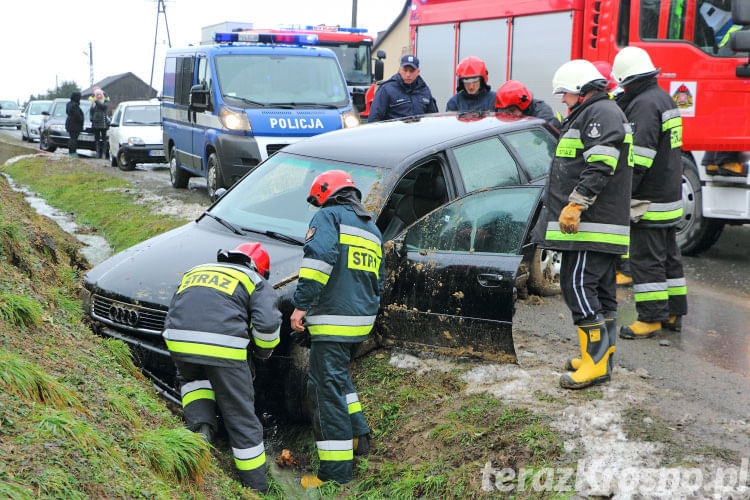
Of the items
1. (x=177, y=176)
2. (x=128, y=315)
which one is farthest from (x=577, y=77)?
(x=177, y=176)

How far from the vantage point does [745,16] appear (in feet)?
19.9

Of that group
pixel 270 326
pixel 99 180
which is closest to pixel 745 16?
pixel 270 326

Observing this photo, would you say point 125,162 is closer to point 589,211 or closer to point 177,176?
point 177,176

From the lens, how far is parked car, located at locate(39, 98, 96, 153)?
21703 mm

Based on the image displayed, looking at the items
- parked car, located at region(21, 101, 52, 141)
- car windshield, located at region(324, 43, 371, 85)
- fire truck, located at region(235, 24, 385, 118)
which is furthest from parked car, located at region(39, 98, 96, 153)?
car windshield, located at region(324, 43, 371, 85)

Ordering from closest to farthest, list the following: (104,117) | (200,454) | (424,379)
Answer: (200,454) → (424,379) → (104,117)

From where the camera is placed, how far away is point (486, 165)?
17.3ft

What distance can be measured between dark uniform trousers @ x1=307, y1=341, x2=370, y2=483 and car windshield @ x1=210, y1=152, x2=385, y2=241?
3.33 ft

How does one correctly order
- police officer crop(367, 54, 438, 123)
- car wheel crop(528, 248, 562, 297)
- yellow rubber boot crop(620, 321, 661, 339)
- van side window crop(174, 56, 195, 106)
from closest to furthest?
yellow rubber boot crop(620, 321, 661, 339)
car wheel crop(528, 248, 562, 297)
police officer crop(367, 54, 438, 123)
van side window crop(174, 56, 195, 106)

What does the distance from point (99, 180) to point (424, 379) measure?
10389 millimetres

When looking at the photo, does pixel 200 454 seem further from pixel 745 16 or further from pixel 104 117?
pixel 104 117

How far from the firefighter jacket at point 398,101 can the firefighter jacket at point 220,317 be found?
4618mm

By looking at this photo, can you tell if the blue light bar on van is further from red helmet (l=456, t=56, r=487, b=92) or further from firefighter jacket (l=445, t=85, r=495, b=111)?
red helmet (l=456, t=56, r=487, b=92)

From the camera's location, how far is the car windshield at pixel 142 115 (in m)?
16.8
